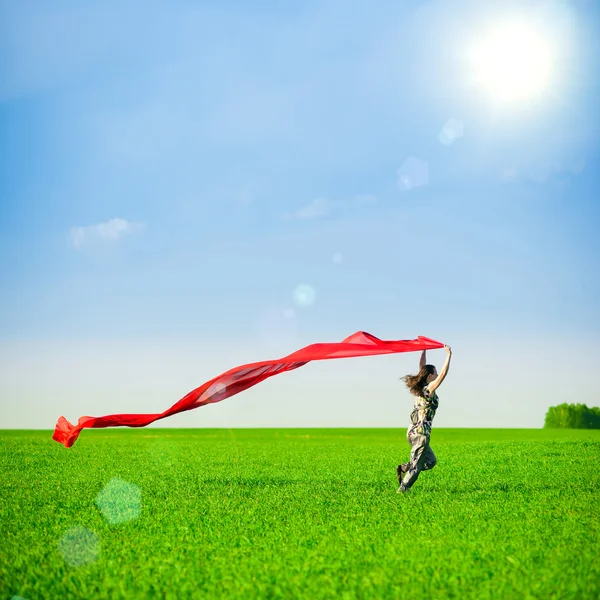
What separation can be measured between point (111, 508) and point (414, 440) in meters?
6.08

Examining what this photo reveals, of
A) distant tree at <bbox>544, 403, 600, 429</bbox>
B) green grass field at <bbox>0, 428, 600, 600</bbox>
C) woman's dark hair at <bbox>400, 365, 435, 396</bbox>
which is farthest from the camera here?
distant tree at <bbox>544, 403, 600, 429</bbox>

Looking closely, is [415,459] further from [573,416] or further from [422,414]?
[573,416]

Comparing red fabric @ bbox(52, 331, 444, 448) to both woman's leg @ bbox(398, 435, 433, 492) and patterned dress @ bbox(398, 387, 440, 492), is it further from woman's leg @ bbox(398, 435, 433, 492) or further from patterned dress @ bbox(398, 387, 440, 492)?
woman's leg @ bbox(398, 435, 433, 492)

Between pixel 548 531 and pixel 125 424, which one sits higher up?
pixel 125 424

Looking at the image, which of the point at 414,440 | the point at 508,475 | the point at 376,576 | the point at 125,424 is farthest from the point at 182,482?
the point at 376,576

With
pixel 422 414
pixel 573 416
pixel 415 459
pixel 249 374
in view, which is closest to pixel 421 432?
pixel 422 414

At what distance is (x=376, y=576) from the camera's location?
7875 mm

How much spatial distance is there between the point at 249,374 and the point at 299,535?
498 cm

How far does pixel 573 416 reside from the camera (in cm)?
6341

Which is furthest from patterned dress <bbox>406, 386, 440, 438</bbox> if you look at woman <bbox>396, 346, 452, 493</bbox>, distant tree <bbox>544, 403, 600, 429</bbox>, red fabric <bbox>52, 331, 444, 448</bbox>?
distant tree <bbox>544, 403, 600, 429</bbox>

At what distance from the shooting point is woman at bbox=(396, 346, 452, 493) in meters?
14.0

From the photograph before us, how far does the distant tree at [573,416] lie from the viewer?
62.8 metres

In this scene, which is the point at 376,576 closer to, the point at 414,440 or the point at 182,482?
the point at 414,440

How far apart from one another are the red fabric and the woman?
66 centimetres
